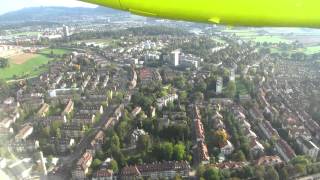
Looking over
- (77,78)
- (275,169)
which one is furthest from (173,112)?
(77,78)

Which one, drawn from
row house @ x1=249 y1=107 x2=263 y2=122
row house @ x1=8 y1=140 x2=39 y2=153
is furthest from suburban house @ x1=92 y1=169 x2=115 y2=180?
row house @ x1=249 y1=107 x2=263 y2=122

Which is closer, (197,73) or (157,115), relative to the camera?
(157,115)

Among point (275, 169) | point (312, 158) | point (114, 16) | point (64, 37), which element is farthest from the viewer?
point (114, 16)

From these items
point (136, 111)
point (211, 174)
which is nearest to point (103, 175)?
point (211, 174)

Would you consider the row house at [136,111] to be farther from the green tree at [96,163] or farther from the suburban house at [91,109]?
the green tree at [96,163]

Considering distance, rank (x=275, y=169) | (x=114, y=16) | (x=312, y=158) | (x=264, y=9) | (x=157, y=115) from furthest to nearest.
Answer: (x=114, y=16)
(x=157, y=115)
(x=312, y=158)
(x=275, y=169)
(x=264, y=9)

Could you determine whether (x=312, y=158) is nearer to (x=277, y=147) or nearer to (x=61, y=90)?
(x=277, y=147)

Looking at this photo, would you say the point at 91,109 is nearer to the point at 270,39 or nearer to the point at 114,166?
the point at 114,166

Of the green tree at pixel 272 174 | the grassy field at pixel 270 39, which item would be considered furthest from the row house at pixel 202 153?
the grassy field at pixel 270 39
